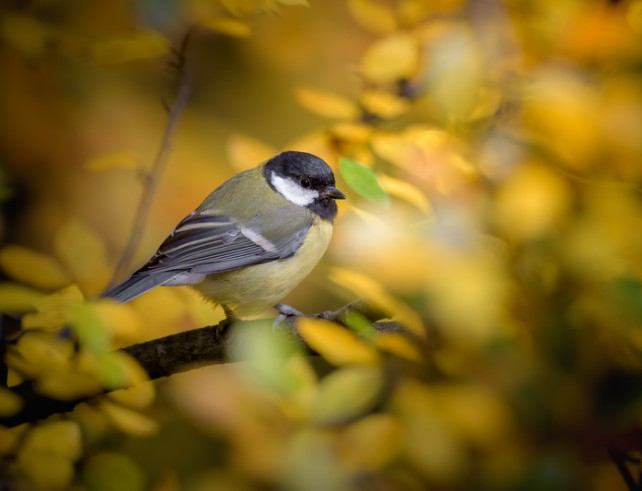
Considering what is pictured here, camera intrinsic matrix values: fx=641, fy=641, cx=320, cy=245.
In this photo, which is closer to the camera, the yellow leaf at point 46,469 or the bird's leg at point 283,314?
the yellow leaf at point 46,469

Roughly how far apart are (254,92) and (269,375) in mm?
922

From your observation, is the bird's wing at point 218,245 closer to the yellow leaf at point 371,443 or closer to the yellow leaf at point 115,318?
the yellow leaf at point 115,318

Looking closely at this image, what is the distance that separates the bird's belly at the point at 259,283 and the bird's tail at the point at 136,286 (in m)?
0.10

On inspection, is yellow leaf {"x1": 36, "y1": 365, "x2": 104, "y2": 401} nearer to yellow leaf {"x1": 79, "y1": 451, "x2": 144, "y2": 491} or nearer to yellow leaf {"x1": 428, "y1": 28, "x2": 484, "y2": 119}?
yellow leaf {"x1": 79, "y1": 451, "x2": 144, "y2": 491}

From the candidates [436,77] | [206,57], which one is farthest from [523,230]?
[206,57]

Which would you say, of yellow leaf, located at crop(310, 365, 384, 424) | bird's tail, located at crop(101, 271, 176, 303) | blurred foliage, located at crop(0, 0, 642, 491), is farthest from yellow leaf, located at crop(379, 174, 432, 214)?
bird's tail, located at crop(101, 271, 176, 303)

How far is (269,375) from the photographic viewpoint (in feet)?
2.09

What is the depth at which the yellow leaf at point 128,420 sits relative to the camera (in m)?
0.81

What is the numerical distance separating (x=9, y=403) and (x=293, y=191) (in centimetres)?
51

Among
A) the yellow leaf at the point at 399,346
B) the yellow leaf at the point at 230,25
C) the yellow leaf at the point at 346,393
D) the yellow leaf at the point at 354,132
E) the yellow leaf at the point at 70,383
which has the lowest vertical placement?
the yellow leaf at the point at 70,383

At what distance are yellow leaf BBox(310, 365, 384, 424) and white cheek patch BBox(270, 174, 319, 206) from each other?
386 mm

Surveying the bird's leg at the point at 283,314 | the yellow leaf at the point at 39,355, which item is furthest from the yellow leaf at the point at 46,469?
the bird's leg at the point at 283,314

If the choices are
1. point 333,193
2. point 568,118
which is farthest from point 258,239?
point 568,118

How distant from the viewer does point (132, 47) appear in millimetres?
913
